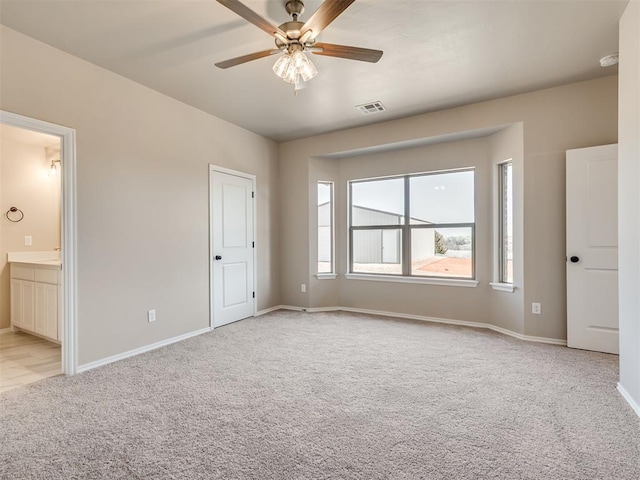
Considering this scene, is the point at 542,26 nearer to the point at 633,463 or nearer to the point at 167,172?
the point at 633,463

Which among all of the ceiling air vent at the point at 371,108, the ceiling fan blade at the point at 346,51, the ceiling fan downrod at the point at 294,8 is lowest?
the ceiling fan blade at the point at 346,51

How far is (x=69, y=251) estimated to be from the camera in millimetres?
2764

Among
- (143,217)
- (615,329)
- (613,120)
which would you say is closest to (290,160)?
(143,217)

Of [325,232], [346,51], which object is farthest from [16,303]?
[346,51]

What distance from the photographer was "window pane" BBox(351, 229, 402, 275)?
492 cm

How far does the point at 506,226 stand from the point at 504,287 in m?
0.75

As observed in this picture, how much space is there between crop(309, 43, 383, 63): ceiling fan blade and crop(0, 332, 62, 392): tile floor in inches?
133

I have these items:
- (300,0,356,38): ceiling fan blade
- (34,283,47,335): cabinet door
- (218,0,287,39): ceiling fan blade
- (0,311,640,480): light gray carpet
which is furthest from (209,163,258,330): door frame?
(300,0,356,38): ceiling fan blade

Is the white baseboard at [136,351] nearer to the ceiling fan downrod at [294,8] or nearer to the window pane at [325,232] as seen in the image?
the window pane at [325,232]

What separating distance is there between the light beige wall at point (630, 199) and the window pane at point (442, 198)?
203 cm

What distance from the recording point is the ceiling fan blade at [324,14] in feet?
5.59

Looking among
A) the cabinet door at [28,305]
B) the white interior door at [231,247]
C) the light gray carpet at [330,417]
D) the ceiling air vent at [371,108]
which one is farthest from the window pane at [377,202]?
the cabinet door at [28,305]

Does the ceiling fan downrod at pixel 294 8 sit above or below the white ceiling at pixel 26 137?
above

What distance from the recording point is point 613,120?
326 centimetres
